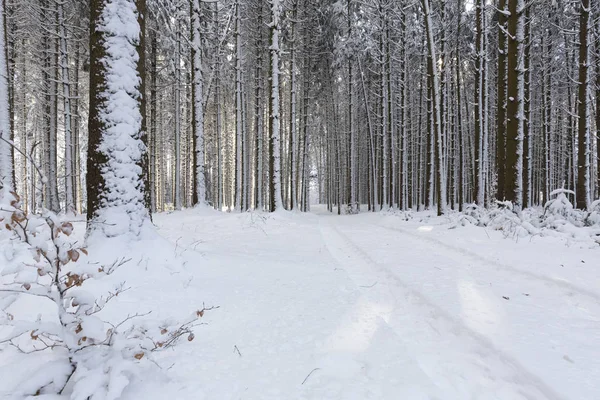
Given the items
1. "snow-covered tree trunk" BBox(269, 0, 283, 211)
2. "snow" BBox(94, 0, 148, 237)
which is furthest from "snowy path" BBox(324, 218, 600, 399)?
"snow-covered tree trunk" BBox(269, 0, 283, 211)

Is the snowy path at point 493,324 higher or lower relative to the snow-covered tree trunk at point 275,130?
lower

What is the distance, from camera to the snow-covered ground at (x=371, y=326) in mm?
1751

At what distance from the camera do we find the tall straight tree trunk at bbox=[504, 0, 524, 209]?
28.6ft

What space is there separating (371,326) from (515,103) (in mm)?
9136

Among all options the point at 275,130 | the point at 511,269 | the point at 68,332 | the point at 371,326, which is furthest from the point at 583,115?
the point at 68,332

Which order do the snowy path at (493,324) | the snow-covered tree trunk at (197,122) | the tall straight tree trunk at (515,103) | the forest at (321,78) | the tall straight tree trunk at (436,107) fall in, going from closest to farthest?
the snowy path at (493,324), the tall straight tree trunk at (515,103), the forest at (321,78), the snow-covered tree trunk at (197,122), the tall straight tree trunk at (436,107)

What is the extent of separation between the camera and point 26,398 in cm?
137

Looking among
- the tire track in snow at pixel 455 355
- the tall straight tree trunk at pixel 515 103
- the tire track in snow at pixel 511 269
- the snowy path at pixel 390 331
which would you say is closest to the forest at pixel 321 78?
the tall straight tree trunk at pixel 515 103

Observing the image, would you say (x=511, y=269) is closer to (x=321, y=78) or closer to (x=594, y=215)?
(x=594, y=215)

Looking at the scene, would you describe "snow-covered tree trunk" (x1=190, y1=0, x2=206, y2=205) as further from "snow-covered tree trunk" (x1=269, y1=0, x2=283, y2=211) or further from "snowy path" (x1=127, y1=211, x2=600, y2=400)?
"snowy path" (x1=127, y1=211, x2=600, y2=400)

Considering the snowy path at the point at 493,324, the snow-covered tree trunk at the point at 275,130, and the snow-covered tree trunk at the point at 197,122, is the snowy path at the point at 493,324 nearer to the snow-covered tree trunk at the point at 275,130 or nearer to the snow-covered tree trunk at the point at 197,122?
the snow-covered tree trunk at the point at 275,130

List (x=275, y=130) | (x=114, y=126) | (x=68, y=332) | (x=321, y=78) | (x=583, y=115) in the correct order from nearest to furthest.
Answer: (x=68, y=332), (x=114, y=126), (x=583, y=115), (x=275, y=130), (x=321, y=78)

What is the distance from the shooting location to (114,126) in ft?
Result: 12.3

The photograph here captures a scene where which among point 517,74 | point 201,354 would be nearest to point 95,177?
point 201,354
